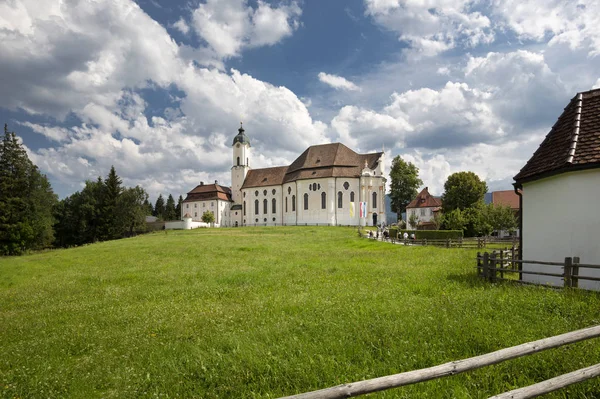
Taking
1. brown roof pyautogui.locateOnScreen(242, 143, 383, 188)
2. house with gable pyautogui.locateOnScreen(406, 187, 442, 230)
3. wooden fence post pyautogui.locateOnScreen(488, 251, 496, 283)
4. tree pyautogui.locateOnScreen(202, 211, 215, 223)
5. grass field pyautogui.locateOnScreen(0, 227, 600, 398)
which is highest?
brown roof pyautogui.locateOnScreen(242, 143, 383, 188)

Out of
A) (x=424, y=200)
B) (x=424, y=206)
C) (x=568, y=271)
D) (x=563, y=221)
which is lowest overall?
(x=568, y=271)

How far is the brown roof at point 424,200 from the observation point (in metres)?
66.8

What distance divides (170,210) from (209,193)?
3817cm

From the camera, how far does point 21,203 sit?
156 ft

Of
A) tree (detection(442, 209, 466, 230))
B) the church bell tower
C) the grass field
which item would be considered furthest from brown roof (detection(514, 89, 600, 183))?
the church bell tower

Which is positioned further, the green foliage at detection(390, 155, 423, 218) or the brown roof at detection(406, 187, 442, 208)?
the green foliage at detection(390, 155, 423, 218)

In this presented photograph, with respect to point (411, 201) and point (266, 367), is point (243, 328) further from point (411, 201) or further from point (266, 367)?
point (411, 201)

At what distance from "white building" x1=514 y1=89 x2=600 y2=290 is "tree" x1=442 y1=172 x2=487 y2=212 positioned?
4323cm

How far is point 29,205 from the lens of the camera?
49781 millimetres

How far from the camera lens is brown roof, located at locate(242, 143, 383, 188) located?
68000 mm

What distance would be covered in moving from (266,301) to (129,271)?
11.5 meters

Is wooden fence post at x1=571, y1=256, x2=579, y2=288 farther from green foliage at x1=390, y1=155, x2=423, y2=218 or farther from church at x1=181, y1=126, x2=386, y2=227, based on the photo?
green foliage at x1=390, y1=155, x2=423, y2=218

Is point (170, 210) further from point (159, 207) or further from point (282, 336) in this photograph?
point (282, 336)

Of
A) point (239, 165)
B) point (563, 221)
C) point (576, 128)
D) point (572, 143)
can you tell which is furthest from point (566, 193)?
point (239, 165)
